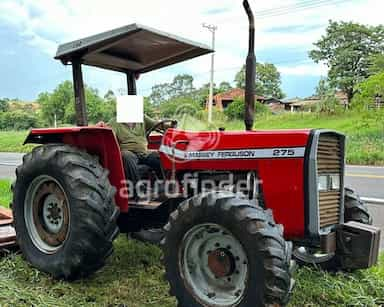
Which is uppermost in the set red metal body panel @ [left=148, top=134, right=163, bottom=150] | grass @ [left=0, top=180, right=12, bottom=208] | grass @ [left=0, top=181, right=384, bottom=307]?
red metal body panel @ [left=148, top=134, right=163, bottom=150]

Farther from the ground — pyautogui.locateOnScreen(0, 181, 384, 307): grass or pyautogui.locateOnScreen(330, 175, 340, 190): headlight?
pyautogui.locateOnScreen(330, 175, 340, 190): headlight

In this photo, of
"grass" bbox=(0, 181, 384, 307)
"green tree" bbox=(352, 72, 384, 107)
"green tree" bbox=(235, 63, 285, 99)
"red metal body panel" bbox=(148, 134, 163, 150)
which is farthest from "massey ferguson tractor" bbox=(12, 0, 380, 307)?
"green tree" bbox=(235, 63, 285, 99)

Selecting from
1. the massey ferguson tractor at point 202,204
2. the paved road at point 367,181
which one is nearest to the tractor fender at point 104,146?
the massey ferguson tractor at point 202,204

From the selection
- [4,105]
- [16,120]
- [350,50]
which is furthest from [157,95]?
[4,105]

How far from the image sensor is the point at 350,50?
4169 cm

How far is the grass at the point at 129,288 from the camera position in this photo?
3.51 m

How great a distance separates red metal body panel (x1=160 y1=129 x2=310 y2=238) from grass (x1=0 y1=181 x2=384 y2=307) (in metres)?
0.54

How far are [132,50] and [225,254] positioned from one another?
222 centimetres

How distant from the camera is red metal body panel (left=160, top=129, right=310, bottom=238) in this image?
11.5 feet

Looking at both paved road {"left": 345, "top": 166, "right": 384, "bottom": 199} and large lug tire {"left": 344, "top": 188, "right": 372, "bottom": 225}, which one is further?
paved road {"left": 345, "top": 166, "right": 384, "bottom": 199}

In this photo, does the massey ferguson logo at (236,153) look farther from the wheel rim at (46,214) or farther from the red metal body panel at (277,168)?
the wheel rim at (46,214)

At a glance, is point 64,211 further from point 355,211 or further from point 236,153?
point 355,211

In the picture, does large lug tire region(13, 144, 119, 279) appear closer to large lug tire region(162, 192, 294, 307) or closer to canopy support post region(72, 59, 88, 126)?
canopy support post region(72, 59, 88, 126)

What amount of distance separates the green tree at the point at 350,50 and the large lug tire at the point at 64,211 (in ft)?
129
